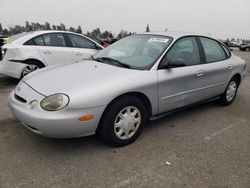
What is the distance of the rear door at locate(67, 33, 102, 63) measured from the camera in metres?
6.41

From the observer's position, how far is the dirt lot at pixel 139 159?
2.38m

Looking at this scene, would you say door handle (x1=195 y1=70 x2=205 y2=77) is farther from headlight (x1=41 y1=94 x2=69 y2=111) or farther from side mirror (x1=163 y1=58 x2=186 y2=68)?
headlight (x1=41 y1=94 x2=69 y2=111)

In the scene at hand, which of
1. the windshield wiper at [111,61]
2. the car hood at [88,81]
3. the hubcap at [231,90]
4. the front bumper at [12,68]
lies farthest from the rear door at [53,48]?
the hubcap at [231,90]

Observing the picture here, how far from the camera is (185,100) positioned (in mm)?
3666

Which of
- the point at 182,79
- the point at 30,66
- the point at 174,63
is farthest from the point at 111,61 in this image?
the point at 30,66

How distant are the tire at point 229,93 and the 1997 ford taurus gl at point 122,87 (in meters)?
0.39

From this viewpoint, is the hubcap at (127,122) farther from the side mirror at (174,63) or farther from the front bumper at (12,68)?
the front bumper at (12,68)

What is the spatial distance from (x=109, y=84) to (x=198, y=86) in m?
1.72

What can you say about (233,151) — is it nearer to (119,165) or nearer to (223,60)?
(119,165)

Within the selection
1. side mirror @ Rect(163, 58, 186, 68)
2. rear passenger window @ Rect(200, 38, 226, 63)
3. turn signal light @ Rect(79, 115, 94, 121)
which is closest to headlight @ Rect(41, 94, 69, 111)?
turn signal light @ Rect(79, 115, 94, 121)

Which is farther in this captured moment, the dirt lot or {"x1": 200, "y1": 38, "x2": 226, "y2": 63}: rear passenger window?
{"x1": 200, "y1": 38, "x2": 226, "y2": 63}: rear passenger window

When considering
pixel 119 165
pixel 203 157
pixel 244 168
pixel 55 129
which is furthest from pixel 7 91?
pixel 244 168

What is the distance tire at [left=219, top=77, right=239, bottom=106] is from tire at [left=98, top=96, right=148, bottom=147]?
2.20m

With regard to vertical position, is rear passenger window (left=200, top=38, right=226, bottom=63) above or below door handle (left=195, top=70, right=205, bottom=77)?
above
